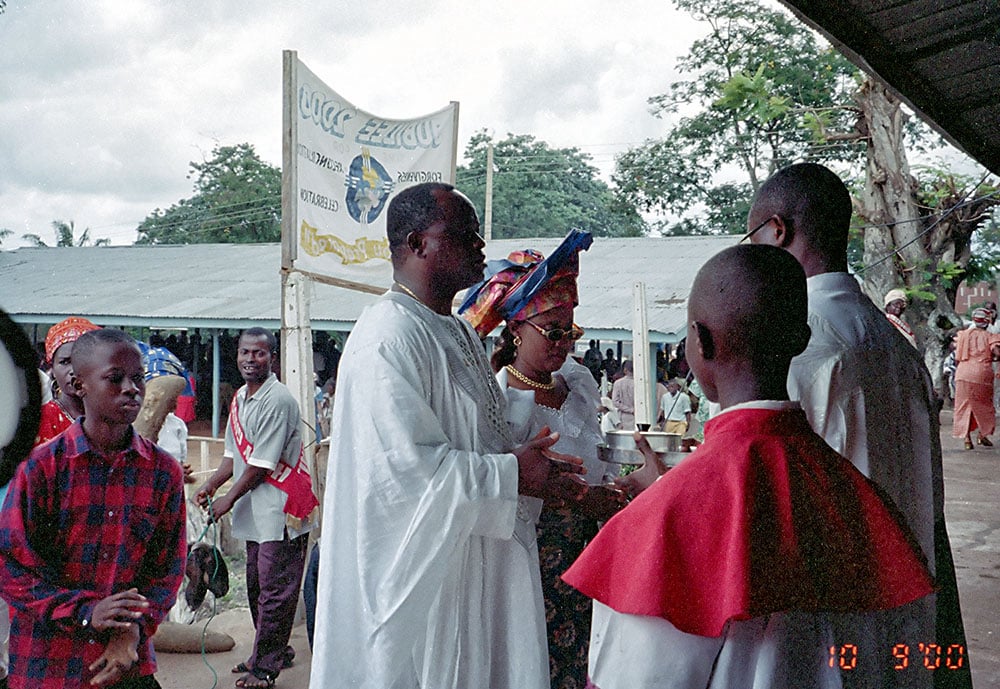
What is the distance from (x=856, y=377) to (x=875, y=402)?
0.24 ft

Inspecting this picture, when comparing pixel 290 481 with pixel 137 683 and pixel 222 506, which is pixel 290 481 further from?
pixel 137 683

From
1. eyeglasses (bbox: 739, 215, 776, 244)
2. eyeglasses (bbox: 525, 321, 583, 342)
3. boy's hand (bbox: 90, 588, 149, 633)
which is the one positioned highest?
eyeglasses (bbox: 739, 215, 776, 244)

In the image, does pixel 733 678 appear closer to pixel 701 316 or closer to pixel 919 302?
pixel 701 316

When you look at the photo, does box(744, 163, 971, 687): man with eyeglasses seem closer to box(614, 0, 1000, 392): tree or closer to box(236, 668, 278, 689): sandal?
box(236, 668, 278, 689): sandal

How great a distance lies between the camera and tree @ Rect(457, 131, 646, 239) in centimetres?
2375

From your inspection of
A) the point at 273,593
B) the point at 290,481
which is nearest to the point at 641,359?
the point at 290,481

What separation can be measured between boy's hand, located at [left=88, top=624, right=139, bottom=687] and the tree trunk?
847 centimetres

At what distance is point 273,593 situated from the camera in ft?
15.1

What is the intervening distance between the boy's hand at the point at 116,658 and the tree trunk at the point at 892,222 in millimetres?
8468

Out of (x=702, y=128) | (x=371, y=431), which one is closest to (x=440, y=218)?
(x=371, y=431)

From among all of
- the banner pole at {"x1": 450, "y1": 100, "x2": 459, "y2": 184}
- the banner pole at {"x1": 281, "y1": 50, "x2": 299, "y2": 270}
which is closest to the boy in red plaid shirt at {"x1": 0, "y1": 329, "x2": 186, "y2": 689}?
the banner pole at {"x1": 281, "y1": 50, "x2": 299, "y2": 270}

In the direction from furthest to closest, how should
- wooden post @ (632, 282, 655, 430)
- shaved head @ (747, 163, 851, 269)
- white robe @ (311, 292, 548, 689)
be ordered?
1. wooden post @ (632, 282, 655, 430)
2. white robe @ (311, 292, 548, 689)
3. shaved head @ (747, 163, 851, 269)

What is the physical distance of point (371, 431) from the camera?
7.22 ft

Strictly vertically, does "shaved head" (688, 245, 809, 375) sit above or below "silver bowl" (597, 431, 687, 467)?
above
